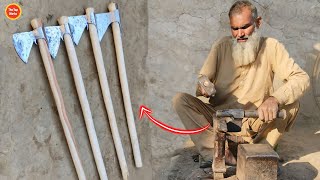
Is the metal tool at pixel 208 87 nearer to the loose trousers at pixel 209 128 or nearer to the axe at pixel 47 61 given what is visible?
the loose trousers at pixel 209 128

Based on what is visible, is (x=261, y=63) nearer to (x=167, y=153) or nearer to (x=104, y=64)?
(x=167, y=153)

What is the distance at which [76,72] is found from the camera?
6.98 feet

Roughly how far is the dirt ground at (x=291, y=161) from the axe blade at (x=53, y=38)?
1.66 metres

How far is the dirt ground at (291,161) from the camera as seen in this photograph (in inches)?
140

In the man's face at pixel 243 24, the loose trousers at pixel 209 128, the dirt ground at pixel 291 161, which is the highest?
the man's face at pixel 243 24

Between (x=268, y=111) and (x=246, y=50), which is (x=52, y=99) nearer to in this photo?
(x=268, y=111)

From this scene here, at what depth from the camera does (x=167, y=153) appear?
4398 mm

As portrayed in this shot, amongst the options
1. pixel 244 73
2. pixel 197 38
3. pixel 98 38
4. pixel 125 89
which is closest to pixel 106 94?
pixel 125 89

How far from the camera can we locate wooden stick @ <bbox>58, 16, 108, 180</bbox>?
6.76 ft

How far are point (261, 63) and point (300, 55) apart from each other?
1.58 meters

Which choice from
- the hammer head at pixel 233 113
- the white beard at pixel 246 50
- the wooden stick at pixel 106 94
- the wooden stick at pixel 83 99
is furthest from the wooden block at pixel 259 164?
the white beard at pixel 246 50

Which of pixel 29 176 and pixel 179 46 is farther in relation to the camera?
pixel 179 46

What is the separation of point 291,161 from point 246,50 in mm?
1128

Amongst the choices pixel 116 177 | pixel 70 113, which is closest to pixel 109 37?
pixel 70 113
